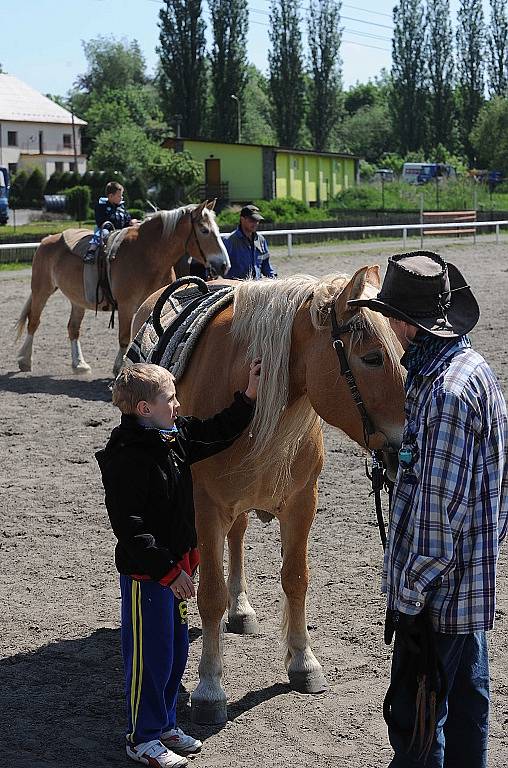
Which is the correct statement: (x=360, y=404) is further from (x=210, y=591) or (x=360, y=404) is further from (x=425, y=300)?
(x=210, y=591)

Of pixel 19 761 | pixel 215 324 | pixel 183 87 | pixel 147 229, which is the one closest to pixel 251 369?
pixel 215 324

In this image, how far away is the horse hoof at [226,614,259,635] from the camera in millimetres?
4676

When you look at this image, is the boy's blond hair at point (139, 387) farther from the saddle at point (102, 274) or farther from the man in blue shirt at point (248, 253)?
the saddle at point (102, 274)

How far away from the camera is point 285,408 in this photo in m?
3.67

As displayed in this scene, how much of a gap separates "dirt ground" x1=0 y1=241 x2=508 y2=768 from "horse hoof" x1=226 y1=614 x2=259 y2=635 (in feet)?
0.16

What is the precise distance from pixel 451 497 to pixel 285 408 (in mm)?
1274

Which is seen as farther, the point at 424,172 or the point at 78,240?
the point at 424,172

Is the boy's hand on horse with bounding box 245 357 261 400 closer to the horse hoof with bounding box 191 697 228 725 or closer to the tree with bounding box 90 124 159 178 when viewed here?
the horse hoof with bounding box 191 697 228 725

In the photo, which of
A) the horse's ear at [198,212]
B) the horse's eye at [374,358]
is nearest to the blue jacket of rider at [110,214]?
the horse's ear at [198,212]

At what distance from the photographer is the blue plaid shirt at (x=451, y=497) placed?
8.14 ft

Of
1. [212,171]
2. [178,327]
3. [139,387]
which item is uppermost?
[212,171]

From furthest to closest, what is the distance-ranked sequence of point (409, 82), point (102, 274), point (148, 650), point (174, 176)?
point (409, 82) → point (174, 176) → point (102, 274) → point (148, 650)

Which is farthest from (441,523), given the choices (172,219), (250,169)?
(250,169)

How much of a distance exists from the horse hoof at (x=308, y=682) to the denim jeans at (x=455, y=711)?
4.00 ft
